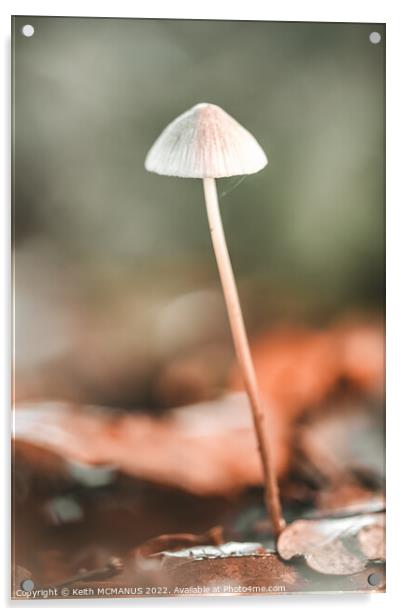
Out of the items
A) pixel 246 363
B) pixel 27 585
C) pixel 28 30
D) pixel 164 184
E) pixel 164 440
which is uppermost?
pixel 28 30

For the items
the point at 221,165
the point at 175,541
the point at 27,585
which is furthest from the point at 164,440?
the point at 221,165

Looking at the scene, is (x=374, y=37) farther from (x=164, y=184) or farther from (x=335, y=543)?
(x=335, y=543)

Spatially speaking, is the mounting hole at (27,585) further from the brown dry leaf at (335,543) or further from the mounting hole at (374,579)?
the mounting hole at (374,579)

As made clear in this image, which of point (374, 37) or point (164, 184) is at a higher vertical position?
point (374, 37)

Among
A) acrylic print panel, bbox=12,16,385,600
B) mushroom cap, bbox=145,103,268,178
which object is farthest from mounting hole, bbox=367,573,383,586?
mushroom cap, bbox=145,103,268,178

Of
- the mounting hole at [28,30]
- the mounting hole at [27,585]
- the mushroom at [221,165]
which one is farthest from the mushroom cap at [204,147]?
the mounting hole at [27,585]

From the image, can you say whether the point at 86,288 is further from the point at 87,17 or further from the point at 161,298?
the point at 87,17
